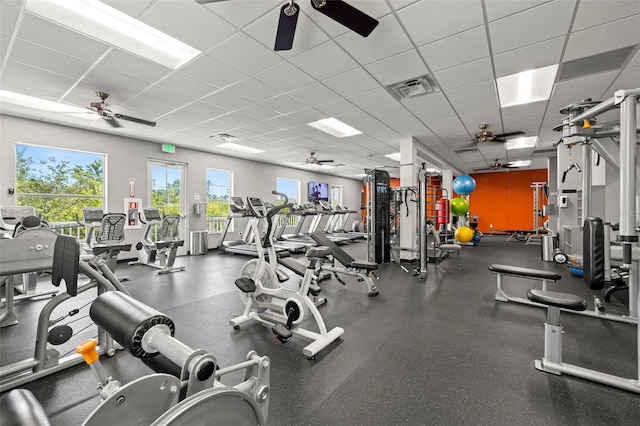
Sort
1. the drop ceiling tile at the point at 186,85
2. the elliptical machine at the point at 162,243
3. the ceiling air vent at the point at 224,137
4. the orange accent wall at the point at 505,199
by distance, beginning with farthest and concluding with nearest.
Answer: the orange accent wall at the point at 505,199, the ceiling air vent at the point at 224,137, the elliptical machine at the point at 162,243, the drop ceiling tile at the point at 186,85

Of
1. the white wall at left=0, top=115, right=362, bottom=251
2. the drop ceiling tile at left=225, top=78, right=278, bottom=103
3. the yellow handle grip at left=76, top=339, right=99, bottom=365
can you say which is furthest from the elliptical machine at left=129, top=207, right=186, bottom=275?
the yellow handle grip at left=76, top=339, right=99, bottom=365

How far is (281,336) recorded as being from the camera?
2225mm

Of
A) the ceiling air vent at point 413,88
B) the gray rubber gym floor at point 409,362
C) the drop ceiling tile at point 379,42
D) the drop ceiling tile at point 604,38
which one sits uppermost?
the ceiling air vent at point 413,88

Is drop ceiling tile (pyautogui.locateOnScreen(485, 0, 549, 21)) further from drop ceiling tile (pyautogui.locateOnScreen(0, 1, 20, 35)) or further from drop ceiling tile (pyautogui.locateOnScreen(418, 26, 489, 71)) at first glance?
drop ceiling tile (pyautogui.locateOnScreen(0, 1, 20, 35))

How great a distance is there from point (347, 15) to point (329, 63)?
4.08 ft

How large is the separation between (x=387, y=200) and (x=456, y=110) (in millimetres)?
2349

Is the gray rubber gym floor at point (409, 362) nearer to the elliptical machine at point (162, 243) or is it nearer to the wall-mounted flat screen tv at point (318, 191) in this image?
the elliptical machine at point (162, 243)

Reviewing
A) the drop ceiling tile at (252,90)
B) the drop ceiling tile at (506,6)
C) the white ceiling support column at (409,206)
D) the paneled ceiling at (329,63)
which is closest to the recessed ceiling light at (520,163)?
the paneled ceiling at (329,63)

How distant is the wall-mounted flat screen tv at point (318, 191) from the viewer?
1178 centimetres

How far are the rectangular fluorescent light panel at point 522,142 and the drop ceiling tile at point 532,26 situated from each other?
15.4 ft

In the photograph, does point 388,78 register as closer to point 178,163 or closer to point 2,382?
point 2,382

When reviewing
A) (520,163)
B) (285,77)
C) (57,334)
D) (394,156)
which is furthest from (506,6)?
(520,163)

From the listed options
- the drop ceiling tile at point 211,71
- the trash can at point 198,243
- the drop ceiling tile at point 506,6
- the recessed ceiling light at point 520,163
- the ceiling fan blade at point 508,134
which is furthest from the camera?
the recessed ceiling light at point 520,163

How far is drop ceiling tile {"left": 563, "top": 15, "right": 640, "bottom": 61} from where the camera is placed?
2.51 meters
